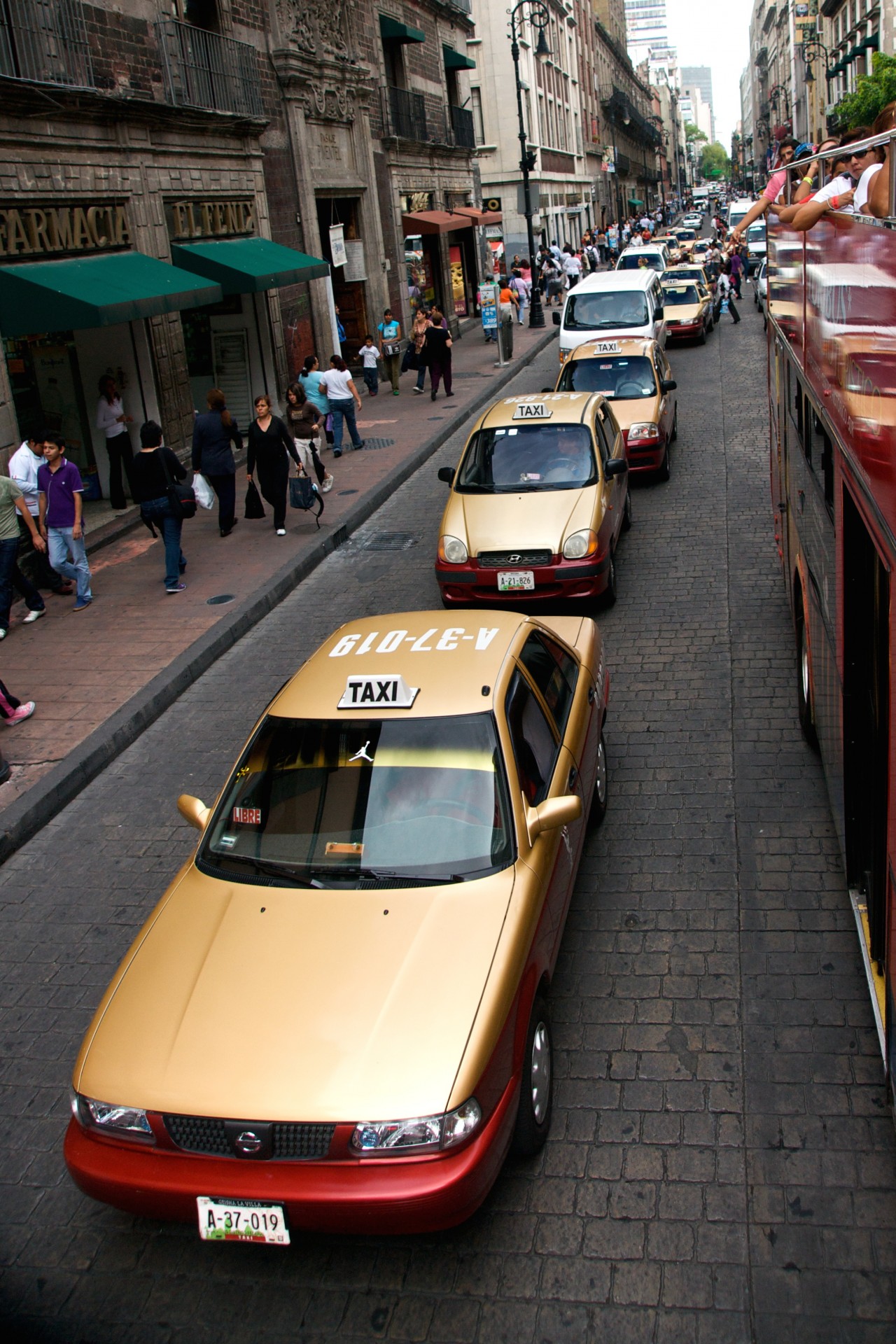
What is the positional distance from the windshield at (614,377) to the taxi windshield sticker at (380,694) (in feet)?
35.8

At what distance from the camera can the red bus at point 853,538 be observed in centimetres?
344

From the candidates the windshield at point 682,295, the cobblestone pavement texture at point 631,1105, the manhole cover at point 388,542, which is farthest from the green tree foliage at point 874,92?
the cobblestone pavement texture at point 631,1105

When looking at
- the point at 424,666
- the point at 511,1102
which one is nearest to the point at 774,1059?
the point at 511,1102

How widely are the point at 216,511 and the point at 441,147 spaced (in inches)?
906

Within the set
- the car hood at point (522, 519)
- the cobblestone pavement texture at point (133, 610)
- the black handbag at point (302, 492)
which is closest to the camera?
the cobblestone pavement texture at point (133, 610)

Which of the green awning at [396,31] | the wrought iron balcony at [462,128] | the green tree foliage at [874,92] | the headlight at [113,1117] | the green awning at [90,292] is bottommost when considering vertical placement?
the headlight at [113,1117]

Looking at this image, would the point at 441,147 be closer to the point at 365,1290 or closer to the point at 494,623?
the point at 494,623

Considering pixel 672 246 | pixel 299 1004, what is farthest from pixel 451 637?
pixel 672 246

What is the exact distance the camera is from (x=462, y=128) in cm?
3828

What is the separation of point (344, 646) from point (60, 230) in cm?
1139

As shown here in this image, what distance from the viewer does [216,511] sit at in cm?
1634

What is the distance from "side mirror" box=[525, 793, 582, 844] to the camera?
473cm

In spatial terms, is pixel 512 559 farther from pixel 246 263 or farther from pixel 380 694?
pixel 246 263

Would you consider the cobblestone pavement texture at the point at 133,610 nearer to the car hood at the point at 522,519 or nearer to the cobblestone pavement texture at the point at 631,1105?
the cobblestone pavement texture at the point at 631,1105
